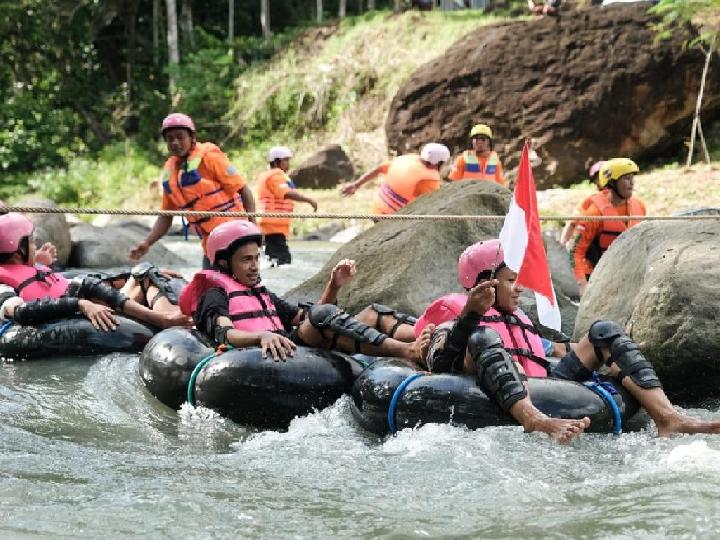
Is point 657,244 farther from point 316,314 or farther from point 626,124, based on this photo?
point 626,124

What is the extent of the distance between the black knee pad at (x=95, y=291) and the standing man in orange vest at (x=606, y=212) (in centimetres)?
401

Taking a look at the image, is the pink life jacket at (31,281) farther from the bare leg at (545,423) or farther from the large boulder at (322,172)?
the large boulder at (322,172)

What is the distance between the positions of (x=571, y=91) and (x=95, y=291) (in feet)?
44.3

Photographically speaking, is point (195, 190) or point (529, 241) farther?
point (195, 190)

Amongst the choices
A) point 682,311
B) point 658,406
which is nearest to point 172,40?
point 682,311

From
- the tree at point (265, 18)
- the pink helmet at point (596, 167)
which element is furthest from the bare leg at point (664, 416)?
the tree at point (265, 18)

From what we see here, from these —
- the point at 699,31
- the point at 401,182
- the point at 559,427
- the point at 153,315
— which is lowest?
the point at 153,315

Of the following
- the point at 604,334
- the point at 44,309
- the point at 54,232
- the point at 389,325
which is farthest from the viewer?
the point at 54,232

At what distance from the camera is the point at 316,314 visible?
5648 mm

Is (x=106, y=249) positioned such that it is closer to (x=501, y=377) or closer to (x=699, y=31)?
(x=501, y=377)

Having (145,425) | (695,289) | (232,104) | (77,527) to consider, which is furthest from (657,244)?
(232,104)

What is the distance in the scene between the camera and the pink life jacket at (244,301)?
19.1ft

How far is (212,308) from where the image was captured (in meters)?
5.79

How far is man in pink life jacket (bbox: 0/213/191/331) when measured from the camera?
6973mm
